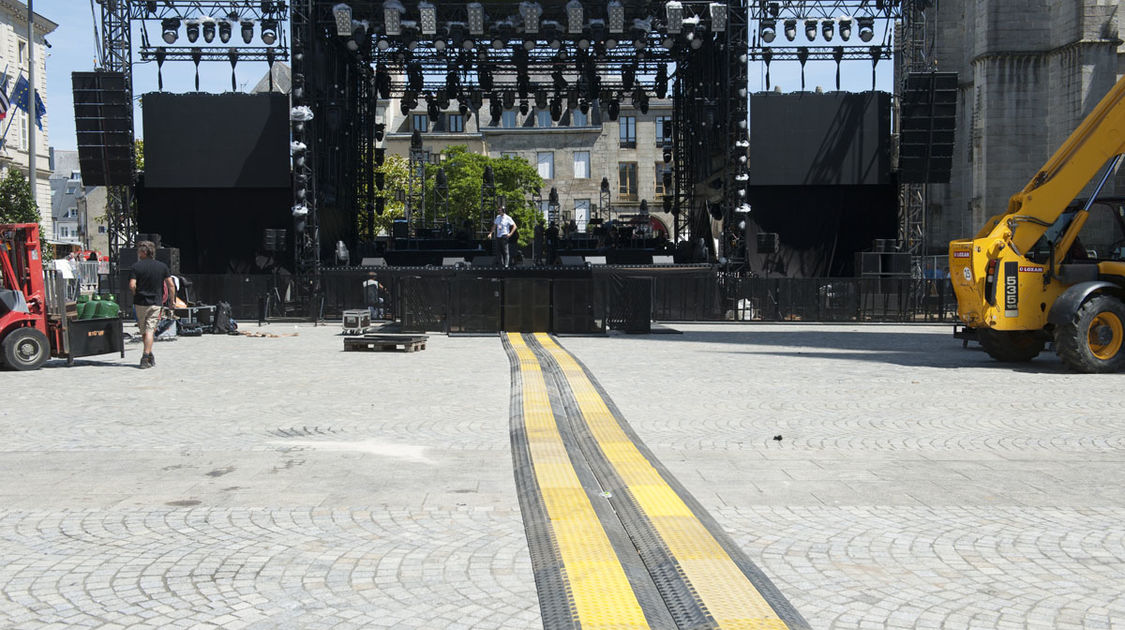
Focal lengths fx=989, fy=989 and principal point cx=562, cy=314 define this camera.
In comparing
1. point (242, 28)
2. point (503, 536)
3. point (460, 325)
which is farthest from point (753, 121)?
point (503, 536)

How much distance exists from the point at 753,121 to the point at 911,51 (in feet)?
16.7

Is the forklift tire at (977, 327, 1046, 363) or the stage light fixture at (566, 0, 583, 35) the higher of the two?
the stage light fixture at (566, 0, 583, 35)

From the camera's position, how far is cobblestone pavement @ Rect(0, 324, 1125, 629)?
4562mm

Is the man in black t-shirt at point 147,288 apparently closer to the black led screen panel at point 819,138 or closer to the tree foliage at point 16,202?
the black led screen panel at point 819,138

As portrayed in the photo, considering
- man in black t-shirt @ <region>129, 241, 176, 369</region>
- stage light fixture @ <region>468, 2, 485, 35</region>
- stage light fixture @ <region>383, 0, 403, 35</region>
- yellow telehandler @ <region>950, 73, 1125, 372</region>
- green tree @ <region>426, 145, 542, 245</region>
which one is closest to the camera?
yellow telehandler @ <region>950, 73, 1125, 372</region>

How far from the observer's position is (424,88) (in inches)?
1571

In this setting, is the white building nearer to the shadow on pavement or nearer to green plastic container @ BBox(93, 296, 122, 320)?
green plastic container @ BBox(93, 296, 122, 320)

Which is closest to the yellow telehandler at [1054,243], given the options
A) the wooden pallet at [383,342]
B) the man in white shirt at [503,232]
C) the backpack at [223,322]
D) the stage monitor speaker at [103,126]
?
the wooden pallet at [383,342]

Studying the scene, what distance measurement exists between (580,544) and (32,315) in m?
12.4

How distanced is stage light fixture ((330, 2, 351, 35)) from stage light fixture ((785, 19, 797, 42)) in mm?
13239

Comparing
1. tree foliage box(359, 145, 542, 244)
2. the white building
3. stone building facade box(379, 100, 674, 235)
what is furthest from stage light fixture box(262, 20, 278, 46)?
stone building facade box(379, 100, 674, 235)

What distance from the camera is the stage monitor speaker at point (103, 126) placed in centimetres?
2884

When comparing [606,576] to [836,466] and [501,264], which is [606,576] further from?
[501,264]

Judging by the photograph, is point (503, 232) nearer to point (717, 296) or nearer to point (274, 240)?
point (717, 296)
